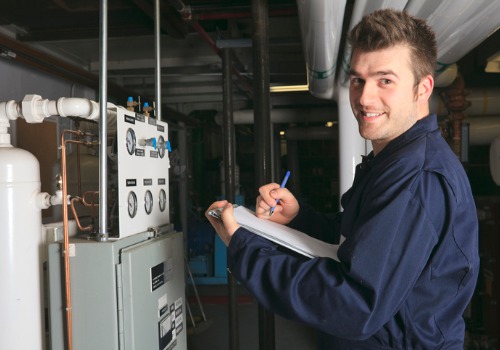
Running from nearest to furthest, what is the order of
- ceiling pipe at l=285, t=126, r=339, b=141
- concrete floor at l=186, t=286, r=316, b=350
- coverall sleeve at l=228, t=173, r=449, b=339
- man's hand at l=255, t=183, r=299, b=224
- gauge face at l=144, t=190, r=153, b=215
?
coverall sleeve at l=228, t=173, r=449, b=339 < man's hand at l=255, t=183, r=299, b=224 < gauge face at l=144, t=190, r=153, b=215 < concrete floor at l=186, t=286, r=316, b=350 < ceiling pipe at l=285, t=126, r=339, b=141

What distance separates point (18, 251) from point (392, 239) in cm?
118

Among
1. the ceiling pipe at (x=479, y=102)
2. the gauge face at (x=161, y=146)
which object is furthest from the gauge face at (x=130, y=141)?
the ceiling pipe at (x=479, y=102)

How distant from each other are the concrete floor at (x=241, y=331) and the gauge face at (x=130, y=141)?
239cm

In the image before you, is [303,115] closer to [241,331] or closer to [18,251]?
[241,331]

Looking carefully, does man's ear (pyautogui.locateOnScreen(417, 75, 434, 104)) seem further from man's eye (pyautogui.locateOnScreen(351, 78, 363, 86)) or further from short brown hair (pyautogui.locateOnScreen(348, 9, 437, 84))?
man's eye (pyautogui.locateOnScreen(351, 78, 363, 86))

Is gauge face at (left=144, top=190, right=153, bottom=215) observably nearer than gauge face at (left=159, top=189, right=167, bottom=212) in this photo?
Yes

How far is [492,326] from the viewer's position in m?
2.90

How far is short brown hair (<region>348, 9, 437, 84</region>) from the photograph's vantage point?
3.15ft

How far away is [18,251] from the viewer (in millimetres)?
1385

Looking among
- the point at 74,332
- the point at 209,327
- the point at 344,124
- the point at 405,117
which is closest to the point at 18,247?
the point at 74,332

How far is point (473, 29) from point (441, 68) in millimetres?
690

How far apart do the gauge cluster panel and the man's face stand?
845 mm

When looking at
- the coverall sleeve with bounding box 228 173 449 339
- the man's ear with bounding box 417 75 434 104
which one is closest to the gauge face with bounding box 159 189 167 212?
the coverall sleeve with bounding box 228 173 449 339

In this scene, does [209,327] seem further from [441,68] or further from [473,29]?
[473,29]
